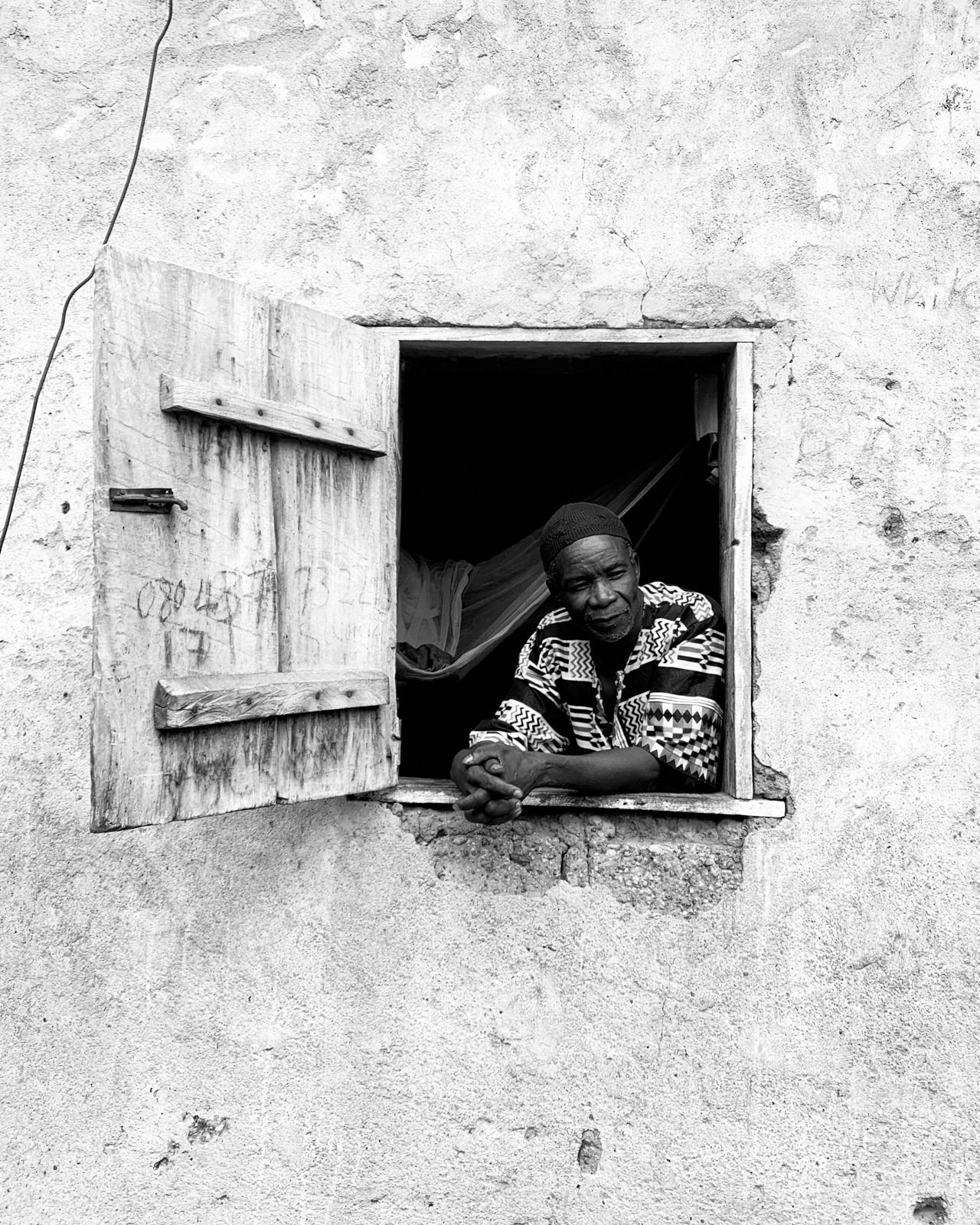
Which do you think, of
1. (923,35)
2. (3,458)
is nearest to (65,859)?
(3,458)

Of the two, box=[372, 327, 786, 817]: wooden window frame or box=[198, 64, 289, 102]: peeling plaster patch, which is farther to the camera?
box=[198, 64, 289, 102]: peeling plaster patch

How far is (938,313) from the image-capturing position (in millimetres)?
2621

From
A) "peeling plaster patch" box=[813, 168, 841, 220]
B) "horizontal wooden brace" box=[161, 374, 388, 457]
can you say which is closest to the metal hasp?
"horizontal wooden brace" box=[161, 374, 388, 457]

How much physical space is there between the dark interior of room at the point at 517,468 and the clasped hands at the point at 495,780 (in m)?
0.98

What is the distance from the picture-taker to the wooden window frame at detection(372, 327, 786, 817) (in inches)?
102

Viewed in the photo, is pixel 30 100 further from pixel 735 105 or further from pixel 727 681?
pixel 727 681

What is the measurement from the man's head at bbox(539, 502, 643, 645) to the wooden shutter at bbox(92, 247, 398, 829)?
461 mm

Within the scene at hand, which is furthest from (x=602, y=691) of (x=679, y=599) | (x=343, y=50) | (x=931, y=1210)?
(x=343, y=50)

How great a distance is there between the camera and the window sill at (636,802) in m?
2.57

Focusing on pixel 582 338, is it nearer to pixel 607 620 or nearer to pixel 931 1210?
pixel 607 620

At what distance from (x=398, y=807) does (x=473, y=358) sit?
123cm

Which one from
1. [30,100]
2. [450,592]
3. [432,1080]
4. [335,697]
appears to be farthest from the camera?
[450,592]

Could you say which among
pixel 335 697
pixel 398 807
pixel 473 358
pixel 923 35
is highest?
pixel 923 35

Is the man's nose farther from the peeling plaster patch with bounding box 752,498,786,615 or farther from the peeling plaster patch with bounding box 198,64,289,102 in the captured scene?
the peeling plaster patch with bounding box 198,64,289,102
